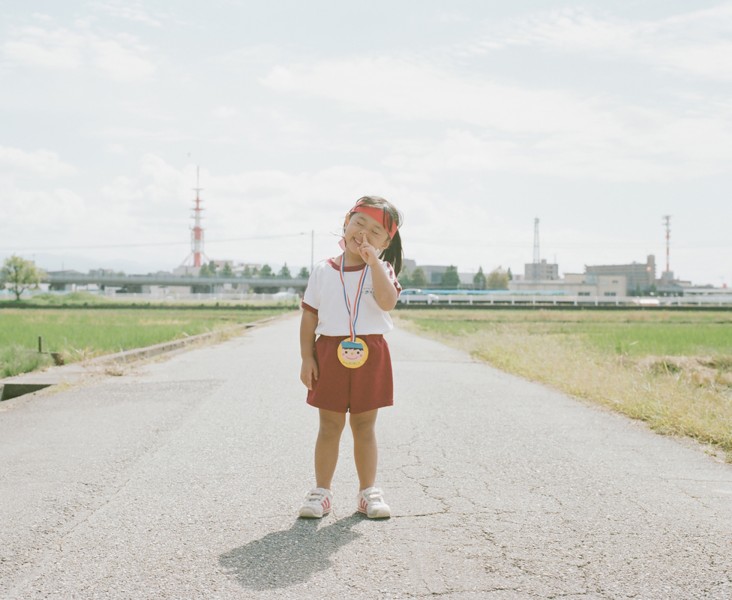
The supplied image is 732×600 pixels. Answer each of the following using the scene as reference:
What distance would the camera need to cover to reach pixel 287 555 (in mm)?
2914

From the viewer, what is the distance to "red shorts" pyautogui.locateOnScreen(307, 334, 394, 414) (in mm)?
3461


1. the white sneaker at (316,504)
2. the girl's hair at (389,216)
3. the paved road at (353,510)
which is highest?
the girl's hair at (389,216)

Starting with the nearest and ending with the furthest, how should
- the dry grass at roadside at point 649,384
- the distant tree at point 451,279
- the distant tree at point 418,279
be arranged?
the dry grass at roadside at point 649,384, the distant tree at point 418,279, the distant tree at point 451,279

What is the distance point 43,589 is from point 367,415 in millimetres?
1554

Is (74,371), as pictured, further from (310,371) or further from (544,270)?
(544,270)

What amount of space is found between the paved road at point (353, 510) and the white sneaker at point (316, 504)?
6 cm

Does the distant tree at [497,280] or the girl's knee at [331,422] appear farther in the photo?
the distant tree at [497,280]

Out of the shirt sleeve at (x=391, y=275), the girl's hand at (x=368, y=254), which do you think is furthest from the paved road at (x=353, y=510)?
the girl's hand at (x=368, y=254)

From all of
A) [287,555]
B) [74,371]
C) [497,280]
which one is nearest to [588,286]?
[497,280]

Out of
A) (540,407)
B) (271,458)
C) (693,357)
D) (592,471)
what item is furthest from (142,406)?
(693,357)

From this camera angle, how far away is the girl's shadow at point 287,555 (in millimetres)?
2676

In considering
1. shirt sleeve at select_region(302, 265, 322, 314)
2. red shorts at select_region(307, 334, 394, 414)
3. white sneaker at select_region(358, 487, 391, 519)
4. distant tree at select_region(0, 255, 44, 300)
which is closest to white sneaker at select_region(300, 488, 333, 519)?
white sneaker at select_region(358, 487, 391, 519)

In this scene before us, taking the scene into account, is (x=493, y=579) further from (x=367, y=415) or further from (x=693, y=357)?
(x=693, y=357)

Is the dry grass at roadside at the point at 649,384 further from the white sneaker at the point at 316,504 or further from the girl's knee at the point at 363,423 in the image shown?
the white sneaker at the point at 316,504
